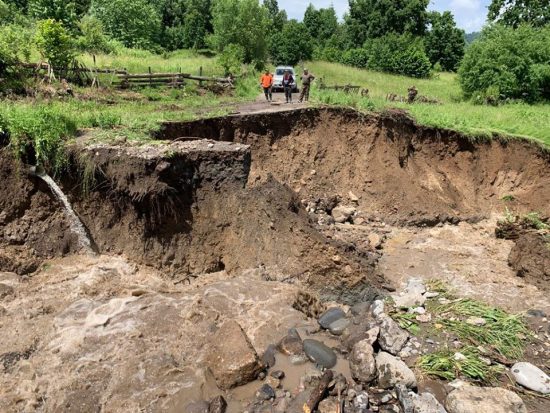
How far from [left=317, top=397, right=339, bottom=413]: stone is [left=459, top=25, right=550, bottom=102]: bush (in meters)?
19.5

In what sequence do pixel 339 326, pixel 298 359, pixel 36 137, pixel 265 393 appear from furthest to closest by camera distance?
pixel 36 137
pixel 339 326
pixel 298 359
pixel 265 393

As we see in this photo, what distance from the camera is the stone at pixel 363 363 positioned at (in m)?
5.89

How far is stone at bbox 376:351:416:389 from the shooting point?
18.8 feet

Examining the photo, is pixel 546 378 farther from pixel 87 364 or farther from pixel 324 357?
pixel 87 364

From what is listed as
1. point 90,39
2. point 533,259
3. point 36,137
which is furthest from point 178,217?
point 90,39

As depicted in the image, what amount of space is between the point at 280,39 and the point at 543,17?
22.0m

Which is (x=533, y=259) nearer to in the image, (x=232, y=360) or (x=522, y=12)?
(x=232, y=360)

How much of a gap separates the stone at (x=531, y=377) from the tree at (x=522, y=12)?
35.7 metres

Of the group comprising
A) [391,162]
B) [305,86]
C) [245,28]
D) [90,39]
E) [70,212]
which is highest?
[245,28]

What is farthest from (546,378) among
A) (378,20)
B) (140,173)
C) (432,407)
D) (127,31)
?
(378,20)

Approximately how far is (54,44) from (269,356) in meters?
16.3

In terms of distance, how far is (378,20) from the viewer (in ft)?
161

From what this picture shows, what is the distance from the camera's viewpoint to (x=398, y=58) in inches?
1457

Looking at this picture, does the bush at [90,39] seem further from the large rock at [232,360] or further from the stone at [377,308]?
the stone at [377,308]
